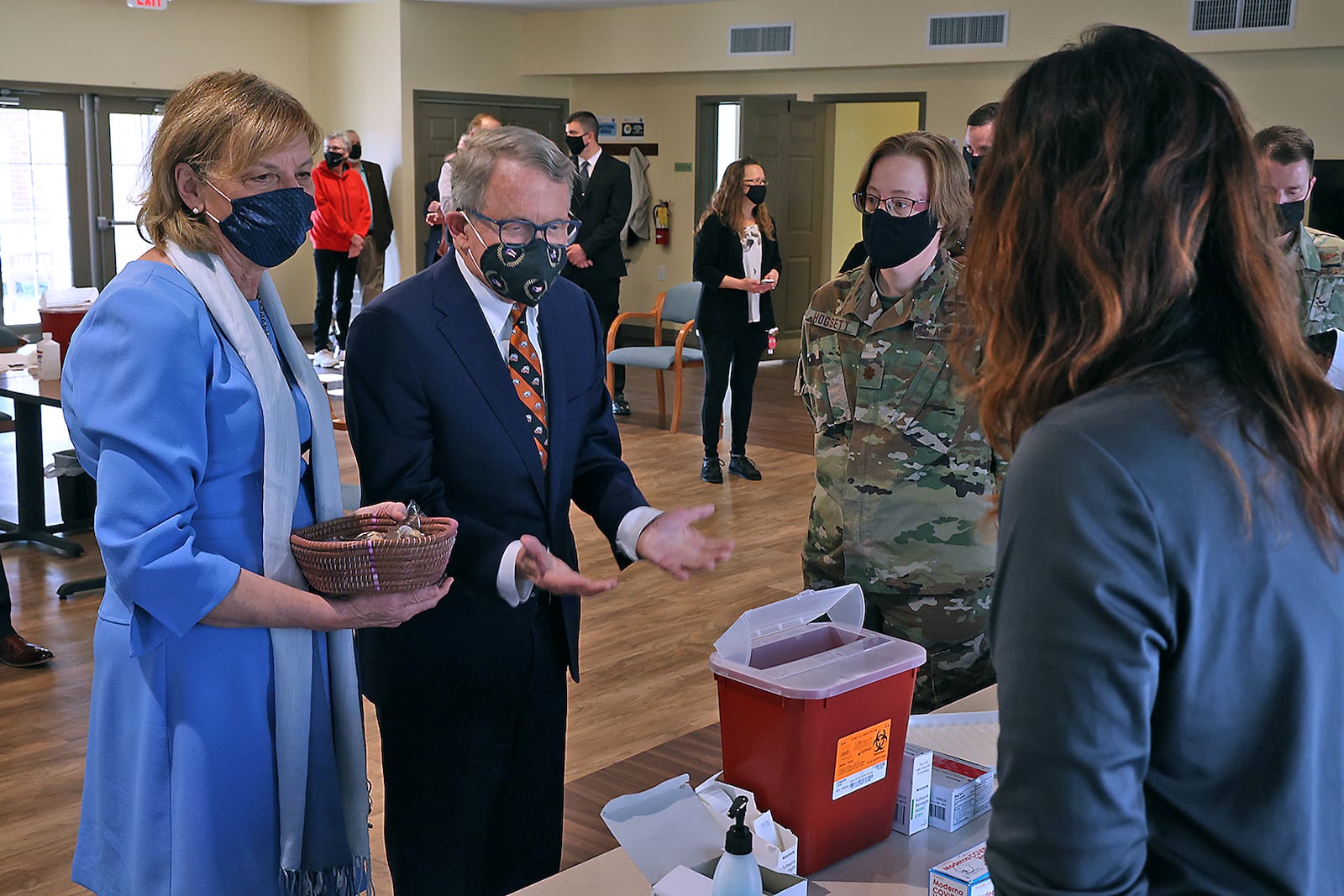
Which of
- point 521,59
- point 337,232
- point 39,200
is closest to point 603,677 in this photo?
point 337,232

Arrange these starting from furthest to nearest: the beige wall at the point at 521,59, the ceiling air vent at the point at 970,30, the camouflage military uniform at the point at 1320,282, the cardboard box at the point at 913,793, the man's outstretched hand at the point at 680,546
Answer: the beige wall at the point at 521,59, the ceiling air vent at the point at 970,30, the camouflage military uniform at the point at 1320,282, the man's outstretched hand at the point at 680,546, the cardboard box at the point at 913,793

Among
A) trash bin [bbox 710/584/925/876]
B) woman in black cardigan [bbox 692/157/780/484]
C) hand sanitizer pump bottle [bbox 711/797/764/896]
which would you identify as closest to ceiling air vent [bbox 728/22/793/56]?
woman in black cardigan [bbox 692/157/780/484]

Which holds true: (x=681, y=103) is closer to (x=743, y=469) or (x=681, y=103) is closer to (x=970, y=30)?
(x=970, y=30)

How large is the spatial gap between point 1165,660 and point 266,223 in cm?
135

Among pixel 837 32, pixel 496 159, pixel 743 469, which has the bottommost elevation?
pixel 743 469

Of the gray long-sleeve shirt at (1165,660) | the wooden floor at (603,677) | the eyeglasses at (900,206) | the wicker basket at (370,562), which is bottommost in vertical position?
the wooden floor at (603,677)

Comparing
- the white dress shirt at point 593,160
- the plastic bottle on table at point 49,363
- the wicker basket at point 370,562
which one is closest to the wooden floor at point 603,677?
the plastic bottle on table at point 49,363

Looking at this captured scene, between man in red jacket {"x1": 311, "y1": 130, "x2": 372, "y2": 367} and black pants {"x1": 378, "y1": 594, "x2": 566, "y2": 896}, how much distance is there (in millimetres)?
8289

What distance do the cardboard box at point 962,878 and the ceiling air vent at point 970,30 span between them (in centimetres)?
834

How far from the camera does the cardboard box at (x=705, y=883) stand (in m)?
1.36

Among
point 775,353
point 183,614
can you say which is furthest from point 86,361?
point 775,353

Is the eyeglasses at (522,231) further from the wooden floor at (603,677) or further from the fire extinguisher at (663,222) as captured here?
the fire extinguisher at (663,222)

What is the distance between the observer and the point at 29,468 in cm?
509

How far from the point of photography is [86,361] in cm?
158
